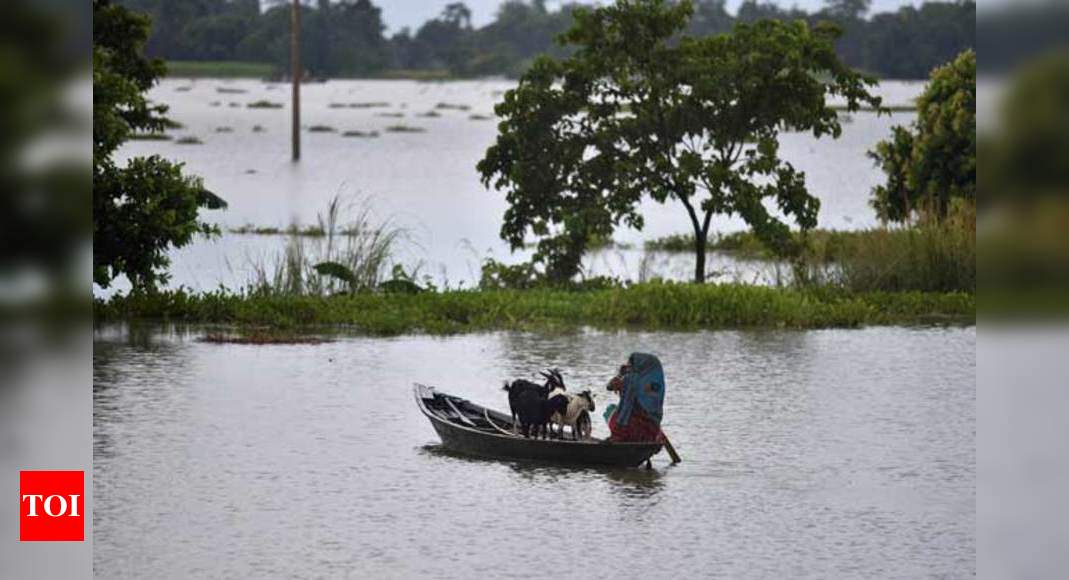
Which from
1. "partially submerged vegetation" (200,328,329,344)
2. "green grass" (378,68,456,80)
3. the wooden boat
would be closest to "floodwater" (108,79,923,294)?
"partially submerged vegetation" (200,328,329,344)

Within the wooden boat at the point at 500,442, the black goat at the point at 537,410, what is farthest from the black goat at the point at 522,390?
the wooden boat at the point at 500,442

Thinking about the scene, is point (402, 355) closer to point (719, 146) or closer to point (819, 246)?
point (719, 146)

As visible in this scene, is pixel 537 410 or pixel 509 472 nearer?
pixel 537 410

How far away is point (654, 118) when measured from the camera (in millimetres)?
23141

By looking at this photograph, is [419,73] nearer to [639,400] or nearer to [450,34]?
[450,34]

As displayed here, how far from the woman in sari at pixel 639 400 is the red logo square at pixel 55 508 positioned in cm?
419

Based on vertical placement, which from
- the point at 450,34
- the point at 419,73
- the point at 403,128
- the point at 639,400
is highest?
the point at 450,34

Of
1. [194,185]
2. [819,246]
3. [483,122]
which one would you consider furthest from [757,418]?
[483,122]

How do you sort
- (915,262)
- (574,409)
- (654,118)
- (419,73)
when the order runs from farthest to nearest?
(419,73) < (654,118) < (915,262) < (574,409)

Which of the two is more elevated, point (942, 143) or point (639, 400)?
point (942, 143)

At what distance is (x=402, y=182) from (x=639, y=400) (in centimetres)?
4784

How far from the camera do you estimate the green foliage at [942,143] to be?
27.4 meters

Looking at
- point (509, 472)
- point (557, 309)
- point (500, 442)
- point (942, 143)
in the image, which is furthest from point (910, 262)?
point (509, 472)

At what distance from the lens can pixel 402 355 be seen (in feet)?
59.0
